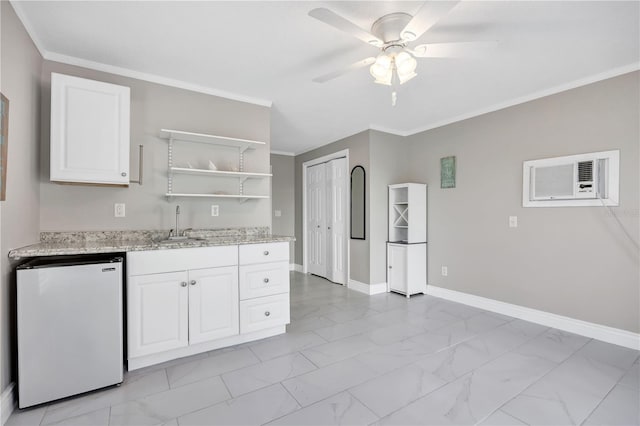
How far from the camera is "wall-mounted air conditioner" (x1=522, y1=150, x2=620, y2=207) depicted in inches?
104

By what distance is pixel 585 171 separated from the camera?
9.12ft

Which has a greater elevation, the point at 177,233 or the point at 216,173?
the point at 216,173

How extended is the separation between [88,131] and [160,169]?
2.10 ft

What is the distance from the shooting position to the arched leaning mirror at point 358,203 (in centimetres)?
439

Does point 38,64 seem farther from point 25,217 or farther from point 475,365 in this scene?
point 475,365

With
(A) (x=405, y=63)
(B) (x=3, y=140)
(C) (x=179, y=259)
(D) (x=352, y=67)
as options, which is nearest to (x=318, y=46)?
(D) (x=352, y=67)

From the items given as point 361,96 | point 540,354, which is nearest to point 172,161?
point 361,96

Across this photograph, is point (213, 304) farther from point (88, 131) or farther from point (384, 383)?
point (88, 131)

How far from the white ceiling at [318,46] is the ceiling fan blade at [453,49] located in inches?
2.1

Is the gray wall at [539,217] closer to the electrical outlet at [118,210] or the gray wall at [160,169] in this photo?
the gray wall at [160,169]

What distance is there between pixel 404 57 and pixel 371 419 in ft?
7.10

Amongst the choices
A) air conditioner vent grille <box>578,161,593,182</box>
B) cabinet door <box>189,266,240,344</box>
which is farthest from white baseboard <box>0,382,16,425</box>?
air conditioner vent grille <box>578,161,593,182</box>

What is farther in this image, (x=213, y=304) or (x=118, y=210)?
(x=118, y=210)

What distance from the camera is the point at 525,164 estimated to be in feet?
10.5
